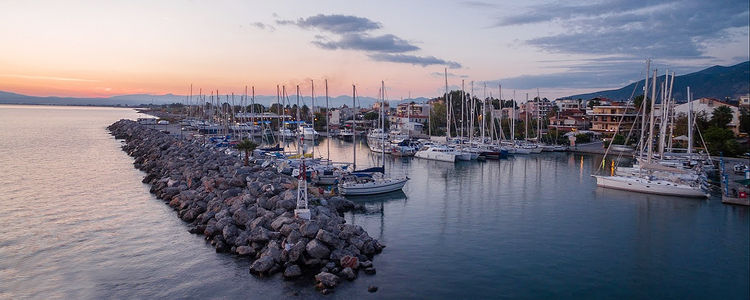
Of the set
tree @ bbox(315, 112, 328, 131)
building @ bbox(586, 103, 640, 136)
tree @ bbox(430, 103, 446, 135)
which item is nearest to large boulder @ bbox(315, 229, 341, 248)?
building @ bbox(586, 103, 640, 136)

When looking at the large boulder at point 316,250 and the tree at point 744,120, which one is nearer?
the large boulder at point 316,250

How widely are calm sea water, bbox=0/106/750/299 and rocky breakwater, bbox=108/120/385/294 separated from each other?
56 cm

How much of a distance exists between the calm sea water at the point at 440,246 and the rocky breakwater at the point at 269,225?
558 millimetres

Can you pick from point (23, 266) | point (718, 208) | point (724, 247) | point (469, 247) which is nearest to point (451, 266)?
point (469, 247)

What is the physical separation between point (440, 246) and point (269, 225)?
7029mm

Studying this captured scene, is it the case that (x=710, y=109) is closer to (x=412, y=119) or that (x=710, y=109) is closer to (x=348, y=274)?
(x=412, y=119)

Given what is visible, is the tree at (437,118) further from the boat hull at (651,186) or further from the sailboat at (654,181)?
the boat hull at (651,186)

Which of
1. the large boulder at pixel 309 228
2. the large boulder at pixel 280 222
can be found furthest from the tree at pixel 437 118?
the large boulder at pixel 309 228

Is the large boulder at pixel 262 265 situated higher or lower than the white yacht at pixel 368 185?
lower

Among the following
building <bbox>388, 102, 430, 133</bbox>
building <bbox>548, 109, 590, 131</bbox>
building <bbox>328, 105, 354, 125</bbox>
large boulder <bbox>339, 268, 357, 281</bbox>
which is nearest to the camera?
large boulder <bbox>339, 268, 357, 281</bbox>

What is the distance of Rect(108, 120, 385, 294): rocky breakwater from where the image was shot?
16.3 m

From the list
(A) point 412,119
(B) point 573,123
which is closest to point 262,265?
(B) point 573,123

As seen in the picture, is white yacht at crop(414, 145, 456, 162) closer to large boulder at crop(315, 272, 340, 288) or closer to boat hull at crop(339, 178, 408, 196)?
boat hull at crop(339, 178, 408, 196)

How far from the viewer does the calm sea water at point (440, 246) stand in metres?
15.5
